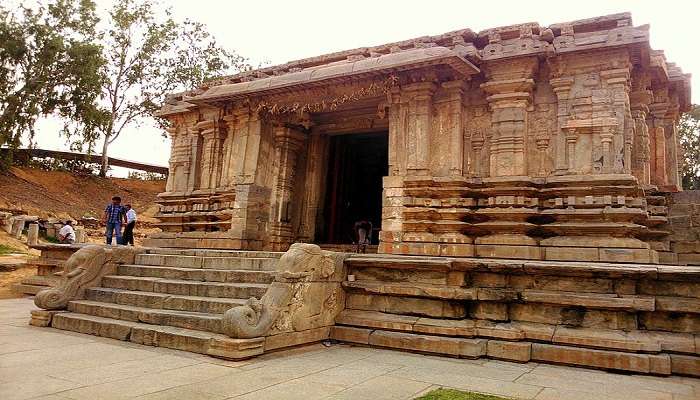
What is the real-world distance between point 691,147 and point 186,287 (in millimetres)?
30606

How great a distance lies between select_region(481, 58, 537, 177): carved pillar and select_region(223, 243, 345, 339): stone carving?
3.83m

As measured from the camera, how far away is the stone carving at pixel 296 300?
17.0ft

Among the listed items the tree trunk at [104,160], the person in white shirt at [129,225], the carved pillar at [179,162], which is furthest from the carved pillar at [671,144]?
the tree trunk at [104,160]

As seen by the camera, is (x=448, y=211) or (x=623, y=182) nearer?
(x=623, y=182)

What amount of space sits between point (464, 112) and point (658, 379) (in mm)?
5781

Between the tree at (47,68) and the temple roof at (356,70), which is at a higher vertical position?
the tree at (47,68)

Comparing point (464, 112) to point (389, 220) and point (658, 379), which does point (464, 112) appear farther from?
point (658, 379)

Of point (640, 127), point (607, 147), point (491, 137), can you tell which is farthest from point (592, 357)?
point (640, 127)

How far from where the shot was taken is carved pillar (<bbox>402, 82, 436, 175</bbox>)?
30.0ft

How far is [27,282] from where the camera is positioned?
1038 cm

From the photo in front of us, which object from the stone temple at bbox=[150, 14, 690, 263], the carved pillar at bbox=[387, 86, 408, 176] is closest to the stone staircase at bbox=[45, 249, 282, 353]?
the stone temple at bbox=[150, 14, 690, 263]

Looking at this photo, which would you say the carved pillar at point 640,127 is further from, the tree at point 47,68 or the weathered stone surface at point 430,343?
the tree at point 47,68

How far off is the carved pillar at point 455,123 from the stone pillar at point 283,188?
164 inches

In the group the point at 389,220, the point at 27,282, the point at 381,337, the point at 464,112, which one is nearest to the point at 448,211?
the point at 389,220
